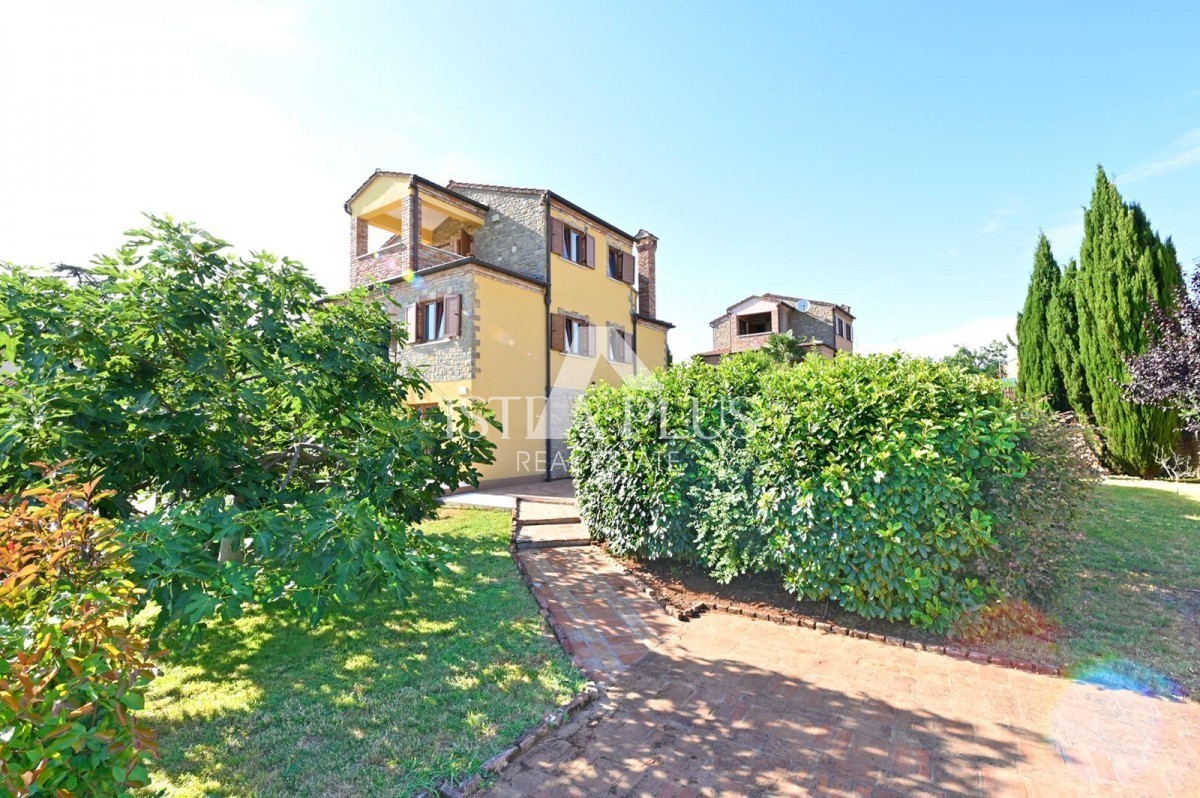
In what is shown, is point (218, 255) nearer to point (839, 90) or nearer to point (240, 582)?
point (240, 582)

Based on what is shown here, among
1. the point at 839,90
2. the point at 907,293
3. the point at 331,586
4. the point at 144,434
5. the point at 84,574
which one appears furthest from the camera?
the point at 907,293

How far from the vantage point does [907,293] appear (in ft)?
48.5

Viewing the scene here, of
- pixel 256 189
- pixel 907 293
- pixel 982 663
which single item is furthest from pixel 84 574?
pixel 907 293

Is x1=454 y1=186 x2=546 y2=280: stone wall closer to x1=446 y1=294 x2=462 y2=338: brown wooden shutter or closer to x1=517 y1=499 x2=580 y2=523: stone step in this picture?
x1=446 y1=294 x2=462 y2=338: brown wooden shutter

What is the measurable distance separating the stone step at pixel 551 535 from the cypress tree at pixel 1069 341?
16.5 m

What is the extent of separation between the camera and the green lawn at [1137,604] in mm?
3812

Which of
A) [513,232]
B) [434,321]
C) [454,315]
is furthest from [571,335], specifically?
[434,321]

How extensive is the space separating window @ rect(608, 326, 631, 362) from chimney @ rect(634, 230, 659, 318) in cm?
257

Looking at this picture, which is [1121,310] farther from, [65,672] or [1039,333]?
[65,672]

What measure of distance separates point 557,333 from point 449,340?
366 cm

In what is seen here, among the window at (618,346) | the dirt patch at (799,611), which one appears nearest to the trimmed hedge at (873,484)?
the dirt patch at (799,611)

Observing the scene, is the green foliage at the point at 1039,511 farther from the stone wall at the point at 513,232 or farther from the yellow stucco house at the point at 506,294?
the stone wall at the point at 513,232

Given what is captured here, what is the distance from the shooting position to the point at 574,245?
58.4 feet

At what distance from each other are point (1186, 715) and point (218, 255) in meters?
7.53
